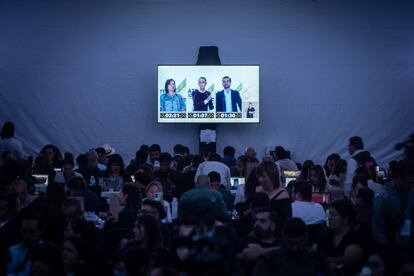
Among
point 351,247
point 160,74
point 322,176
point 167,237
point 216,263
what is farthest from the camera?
point 160,74

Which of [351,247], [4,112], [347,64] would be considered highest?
[347,64]

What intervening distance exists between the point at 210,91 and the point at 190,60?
0.91 meters

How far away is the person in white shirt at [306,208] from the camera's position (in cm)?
782

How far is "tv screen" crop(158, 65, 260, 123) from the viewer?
1593 cm

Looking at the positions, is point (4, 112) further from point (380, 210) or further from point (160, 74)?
point (380, 210)

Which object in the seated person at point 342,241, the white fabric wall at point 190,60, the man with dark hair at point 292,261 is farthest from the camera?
the white fabric wall at point 190,60

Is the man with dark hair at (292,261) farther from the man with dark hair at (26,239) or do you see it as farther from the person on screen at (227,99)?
the person on screen at (227,99)

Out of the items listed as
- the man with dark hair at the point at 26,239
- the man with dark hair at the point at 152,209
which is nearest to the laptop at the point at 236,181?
the man with dark hair at the point at 152,209

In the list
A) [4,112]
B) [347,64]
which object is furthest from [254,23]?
[4,112]

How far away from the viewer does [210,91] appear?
15.9 m

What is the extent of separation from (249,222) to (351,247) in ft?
3.54

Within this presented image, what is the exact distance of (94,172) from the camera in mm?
11180

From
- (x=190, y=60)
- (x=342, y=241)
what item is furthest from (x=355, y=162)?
(x=190, y=60)

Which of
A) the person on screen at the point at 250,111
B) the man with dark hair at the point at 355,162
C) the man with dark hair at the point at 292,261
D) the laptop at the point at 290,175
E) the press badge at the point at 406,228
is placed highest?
the person on screen at the point at 250,111
